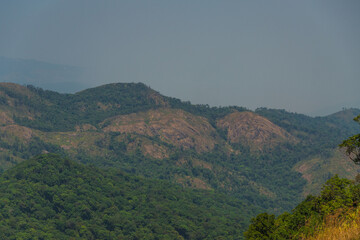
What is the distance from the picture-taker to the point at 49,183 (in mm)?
167500

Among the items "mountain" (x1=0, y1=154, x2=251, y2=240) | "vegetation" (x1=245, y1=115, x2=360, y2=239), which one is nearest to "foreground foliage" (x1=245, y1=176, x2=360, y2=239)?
"vegetation" (x1=245, y1=115, x2=360, y2=239)

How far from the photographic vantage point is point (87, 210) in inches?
6176

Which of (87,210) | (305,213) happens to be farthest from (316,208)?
(87,210)

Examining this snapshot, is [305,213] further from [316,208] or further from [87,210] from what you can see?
[87,210]

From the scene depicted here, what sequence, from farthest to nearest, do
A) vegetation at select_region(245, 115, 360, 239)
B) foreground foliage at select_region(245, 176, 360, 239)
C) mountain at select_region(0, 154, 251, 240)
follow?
mountain at select_region(0, 154, 251, 240)
foreground foliage at select_region(245, 176, 360, 239)
vegetation at select_region(245, 115, 360, 239)

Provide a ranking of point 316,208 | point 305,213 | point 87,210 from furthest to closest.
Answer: point 87,210 → point 305,213 → point 316,208

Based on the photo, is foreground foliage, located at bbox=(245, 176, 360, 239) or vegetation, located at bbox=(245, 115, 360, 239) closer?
vegetation, located at bbox=(245, 115, 360, 239)

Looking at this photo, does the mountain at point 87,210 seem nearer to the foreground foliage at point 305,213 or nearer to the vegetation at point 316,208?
the foreground foliage at point 305,213

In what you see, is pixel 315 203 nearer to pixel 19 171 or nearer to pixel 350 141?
pixel 350 141

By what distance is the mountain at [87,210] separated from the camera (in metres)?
143

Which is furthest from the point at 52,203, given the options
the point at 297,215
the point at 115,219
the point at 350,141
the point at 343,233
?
the point at 343,233

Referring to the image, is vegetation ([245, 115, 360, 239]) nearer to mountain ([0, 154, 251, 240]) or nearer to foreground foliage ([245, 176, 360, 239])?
foreground foliage ([245, 176, 360, 239])

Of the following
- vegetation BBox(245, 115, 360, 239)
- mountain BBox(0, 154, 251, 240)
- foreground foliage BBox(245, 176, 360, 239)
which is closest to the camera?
vegetation BBox(245, 115, 360, 239)

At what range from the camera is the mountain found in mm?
142838
